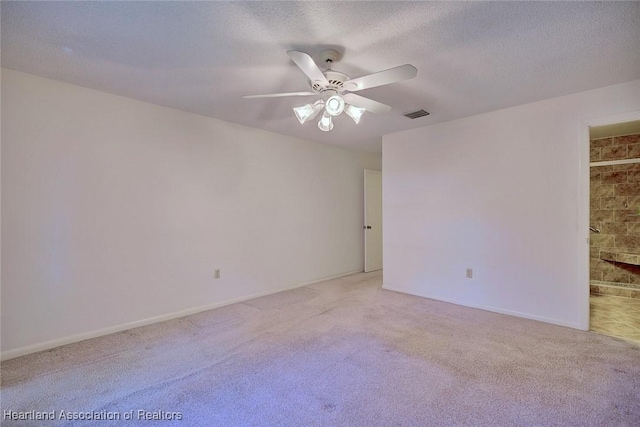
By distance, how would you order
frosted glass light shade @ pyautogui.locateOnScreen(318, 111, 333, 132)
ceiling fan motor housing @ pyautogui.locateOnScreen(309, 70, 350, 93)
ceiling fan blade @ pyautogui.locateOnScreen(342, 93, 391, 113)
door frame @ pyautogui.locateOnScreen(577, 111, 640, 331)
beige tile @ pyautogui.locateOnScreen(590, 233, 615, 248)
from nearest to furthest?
ceiling fan motor housing @ pyautogui.locateOnScreen(309, 70, 350, 93)
ceiling fan blade @ pyautogui.locateOnScreen(342, 93, 391, 113)
frosted glass light shade @ pyautogui.locateOnScreen(318, 111, 333, 132)
door frame @ pyautogui.locateOnScreen(577, 111, 640, 331)
beige tile @ pyautogui.locateOnScreen(590, 233, 615, 248)

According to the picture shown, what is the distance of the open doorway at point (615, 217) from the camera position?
155 inches

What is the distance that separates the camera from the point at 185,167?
3.29 meters

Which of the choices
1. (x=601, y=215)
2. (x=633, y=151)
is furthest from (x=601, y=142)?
(x=601, y=215)

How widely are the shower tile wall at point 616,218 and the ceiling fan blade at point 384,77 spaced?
424 centimetres

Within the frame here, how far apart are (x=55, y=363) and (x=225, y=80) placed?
2.58 meters

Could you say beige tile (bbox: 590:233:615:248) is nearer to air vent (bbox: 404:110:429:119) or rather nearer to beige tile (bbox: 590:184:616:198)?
beige tile (bbox: 590:184:616:198)

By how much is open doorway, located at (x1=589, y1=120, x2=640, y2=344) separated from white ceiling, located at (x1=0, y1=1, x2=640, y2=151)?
214cm

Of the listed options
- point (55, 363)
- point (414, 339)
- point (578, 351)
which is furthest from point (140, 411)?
point (578, 351)

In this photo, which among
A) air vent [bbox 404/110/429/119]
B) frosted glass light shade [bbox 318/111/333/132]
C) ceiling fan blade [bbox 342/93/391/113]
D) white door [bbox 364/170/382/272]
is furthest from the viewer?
white door [bbox 364/170/382/272]

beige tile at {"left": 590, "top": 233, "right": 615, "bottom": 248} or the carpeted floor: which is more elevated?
beige tile at {"left": 590, "top": 233, "right": 615, "bottom": 248}

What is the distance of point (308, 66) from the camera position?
5.65 ft

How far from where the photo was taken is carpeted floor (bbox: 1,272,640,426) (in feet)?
5.50

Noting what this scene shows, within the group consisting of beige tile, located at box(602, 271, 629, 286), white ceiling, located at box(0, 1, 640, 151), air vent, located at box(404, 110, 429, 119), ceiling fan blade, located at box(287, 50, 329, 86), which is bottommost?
beige tile, located at box(602, 271, 629, 286)

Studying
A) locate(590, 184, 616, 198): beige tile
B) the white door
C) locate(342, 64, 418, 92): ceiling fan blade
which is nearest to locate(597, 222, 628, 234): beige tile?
locate(590, 184, 616, 198): beige tile
